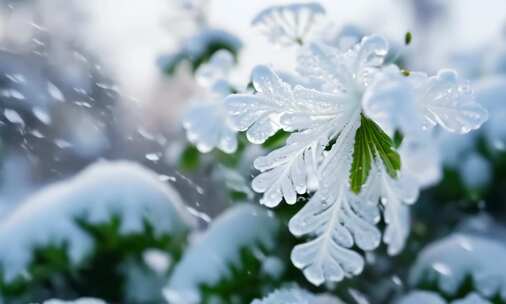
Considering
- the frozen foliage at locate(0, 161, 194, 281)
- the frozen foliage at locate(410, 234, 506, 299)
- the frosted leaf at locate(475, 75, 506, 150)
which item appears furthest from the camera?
the frosted leaf at locate(475, 75, 506, 150)

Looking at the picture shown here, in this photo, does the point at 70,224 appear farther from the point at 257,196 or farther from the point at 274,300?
the point at 274,300

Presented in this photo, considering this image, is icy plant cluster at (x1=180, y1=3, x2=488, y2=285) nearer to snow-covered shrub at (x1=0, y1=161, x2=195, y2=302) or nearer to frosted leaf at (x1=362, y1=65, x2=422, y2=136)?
frosted leaf at (x1=362, y1=65, x2=422, y2=136)

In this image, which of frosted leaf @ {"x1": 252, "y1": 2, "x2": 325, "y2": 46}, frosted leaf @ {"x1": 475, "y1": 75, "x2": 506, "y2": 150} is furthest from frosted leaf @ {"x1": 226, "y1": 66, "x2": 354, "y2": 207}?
frosted leaf @ {"x1": 475, "y1": 75, "x2": 506, "y2": 150}

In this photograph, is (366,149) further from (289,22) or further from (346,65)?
(289,22)

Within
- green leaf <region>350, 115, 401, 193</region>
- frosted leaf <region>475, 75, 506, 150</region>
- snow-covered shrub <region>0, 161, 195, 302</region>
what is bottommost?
snow-covered shrub <region>0, 161, 195, 302</region>

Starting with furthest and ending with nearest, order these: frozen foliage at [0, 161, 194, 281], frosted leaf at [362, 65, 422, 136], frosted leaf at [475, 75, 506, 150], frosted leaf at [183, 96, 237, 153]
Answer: frosted leaf at [475, 75, 506, 150] → frozen foliage at [0, 161, 194, 281] → frosted leaf at [183, 96, 237, 153] → frosted leaf at [362, 65, 422, 136]

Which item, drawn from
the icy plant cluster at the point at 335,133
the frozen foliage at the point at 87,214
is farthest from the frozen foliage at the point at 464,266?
the icy plant cluster at the point at 335,133

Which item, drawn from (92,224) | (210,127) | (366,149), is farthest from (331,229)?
(92,224)
